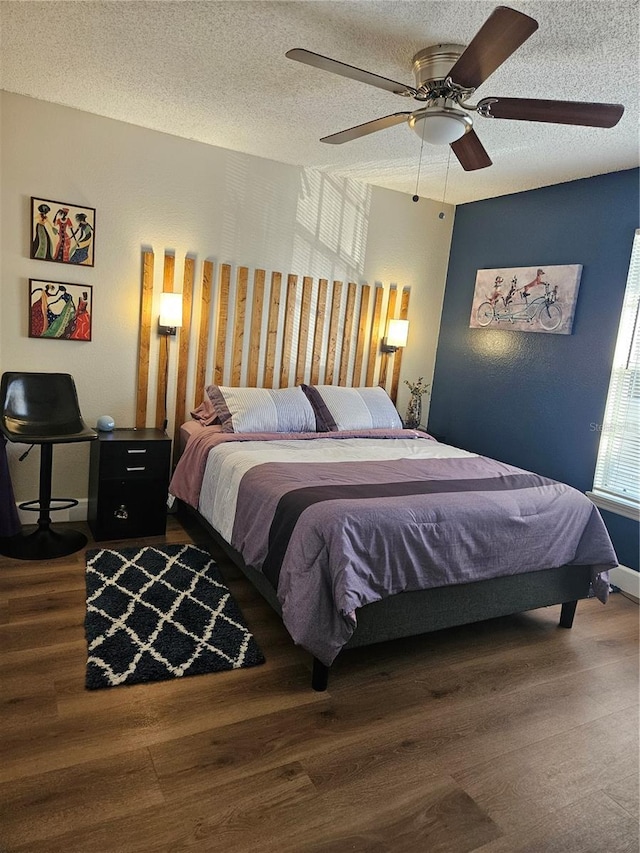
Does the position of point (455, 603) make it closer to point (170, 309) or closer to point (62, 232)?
point (170, 309)

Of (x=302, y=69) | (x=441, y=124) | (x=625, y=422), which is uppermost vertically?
(x=302, y=69)

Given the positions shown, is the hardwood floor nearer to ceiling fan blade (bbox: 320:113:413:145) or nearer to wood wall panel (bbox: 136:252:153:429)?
wood wall panel (bbox: 136:252:153:429)

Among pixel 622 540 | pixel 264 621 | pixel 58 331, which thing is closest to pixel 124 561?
pixel 264 621

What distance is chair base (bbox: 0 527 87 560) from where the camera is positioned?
3.29 m

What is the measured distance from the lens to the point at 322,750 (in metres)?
2.01

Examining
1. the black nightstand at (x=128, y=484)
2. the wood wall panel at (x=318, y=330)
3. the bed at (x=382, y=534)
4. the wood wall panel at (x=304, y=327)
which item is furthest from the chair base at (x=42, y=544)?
the wood wall panel at (x=318, y=330)

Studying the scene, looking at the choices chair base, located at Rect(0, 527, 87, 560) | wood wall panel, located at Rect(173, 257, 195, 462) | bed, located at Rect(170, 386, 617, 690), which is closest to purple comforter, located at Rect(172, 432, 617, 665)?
bed, located at Rect(170, 386, 617, 690)

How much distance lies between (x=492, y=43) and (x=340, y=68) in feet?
1.73

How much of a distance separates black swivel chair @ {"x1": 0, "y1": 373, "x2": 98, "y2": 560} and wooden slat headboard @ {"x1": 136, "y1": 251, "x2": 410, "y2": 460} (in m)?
0.53

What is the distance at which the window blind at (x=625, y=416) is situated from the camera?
3.61 meters

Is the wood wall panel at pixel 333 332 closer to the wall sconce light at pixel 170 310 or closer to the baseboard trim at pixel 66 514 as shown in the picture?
the wall sconce light at pixel 170 310

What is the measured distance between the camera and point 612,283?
3.71 metres

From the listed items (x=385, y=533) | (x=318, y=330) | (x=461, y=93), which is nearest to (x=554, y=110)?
(x=461, y=93)

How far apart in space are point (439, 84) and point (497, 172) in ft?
6.06
